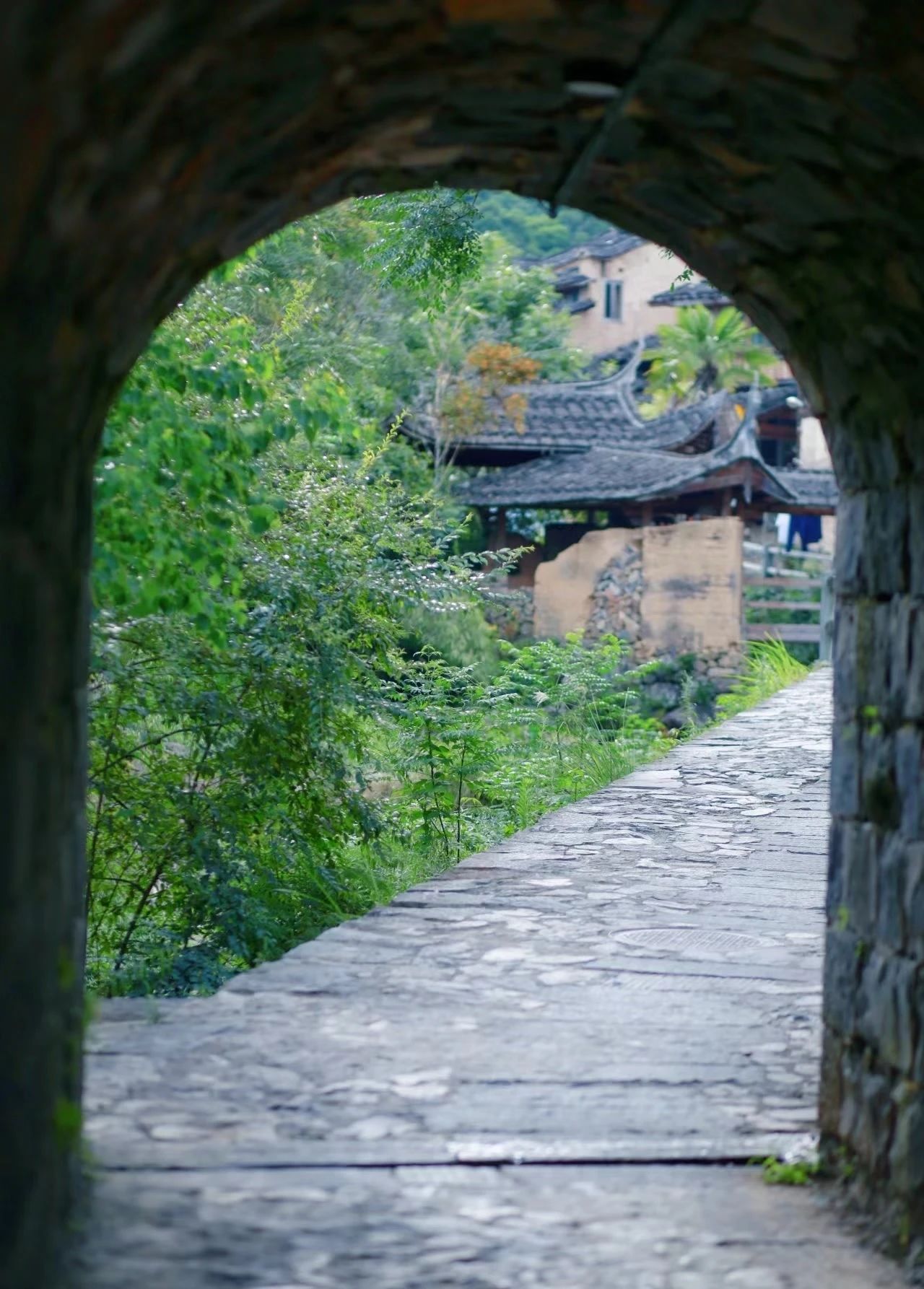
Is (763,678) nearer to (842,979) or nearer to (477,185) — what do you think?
(842,979)

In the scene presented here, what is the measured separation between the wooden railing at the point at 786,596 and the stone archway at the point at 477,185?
13405 mm

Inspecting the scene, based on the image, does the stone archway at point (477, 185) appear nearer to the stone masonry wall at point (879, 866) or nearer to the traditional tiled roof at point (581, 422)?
the stone masonry wall at point (879, 866)

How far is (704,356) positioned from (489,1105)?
2773 centimetres

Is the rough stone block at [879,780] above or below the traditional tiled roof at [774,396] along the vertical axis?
below

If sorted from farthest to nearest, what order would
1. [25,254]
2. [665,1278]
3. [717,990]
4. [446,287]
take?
[446,287] → [717,990] → [665,1278] → [25,254]

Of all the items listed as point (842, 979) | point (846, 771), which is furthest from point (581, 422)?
point (842, 979)

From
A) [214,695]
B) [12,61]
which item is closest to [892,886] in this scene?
[12,61]

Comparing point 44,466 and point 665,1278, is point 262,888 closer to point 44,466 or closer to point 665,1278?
point 665,1278

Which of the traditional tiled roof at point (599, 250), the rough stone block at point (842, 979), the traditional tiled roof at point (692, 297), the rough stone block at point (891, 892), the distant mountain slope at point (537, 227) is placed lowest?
the rough stone block at point (842, 979)

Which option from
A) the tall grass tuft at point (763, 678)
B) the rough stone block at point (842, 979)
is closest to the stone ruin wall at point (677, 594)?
the tall grass tuft at point (763, 678)

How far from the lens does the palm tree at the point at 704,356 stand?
29484mm

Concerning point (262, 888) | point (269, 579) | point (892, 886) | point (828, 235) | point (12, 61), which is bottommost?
point (262, 888)

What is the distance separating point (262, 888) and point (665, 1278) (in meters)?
4.22

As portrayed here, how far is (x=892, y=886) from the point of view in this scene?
2.92 metres
